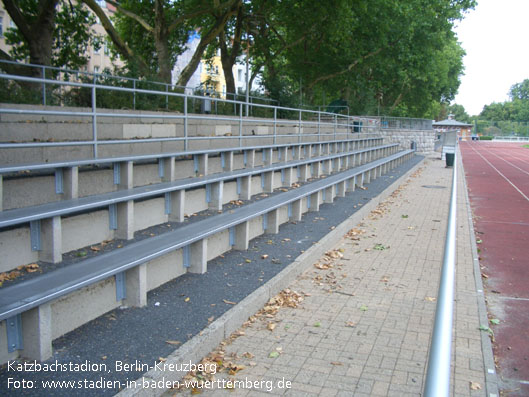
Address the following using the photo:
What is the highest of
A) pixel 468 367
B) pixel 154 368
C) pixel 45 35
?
pixel 45 35

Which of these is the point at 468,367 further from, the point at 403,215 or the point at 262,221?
the point at 403,215

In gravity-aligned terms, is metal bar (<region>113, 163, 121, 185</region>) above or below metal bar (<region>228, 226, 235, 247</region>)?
above

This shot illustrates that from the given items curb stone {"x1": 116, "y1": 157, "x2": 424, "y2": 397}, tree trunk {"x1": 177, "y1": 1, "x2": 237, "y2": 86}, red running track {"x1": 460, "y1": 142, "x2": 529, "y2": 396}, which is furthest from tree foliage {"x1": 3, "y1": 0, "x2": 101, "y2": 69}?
red running track {"x1": 460, "y1": 142, "x2": 529, "y2": 396}

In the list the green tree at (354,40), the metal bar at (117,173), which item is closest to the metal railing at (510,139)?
the green tree at (354,40)

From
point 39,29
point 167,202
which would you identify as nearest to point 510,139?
point 39,29

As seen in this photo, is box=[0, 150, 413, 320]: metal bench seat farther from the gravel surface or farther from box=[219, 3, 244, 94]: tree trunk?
box=[219, 3, 244, 94]: tree trunk

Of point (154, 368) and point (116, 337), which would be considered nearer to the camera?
point (154, 368)

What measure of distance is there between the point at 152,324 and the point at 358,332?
1970 millimetres

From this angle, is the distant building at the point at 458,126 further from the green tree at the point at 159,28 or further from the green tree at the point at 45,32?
the green tree at the point at 45,32

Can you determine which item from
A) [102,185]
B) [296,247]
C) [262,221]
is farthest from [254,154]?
[102,185]

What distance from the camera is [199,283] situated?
18.6 feet

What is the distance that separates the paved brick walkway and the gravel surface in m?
0.37

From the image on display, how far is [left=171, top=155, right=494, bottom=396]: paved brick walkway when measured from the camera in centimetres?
404

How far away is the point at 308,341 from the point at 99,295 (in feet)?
6.27
